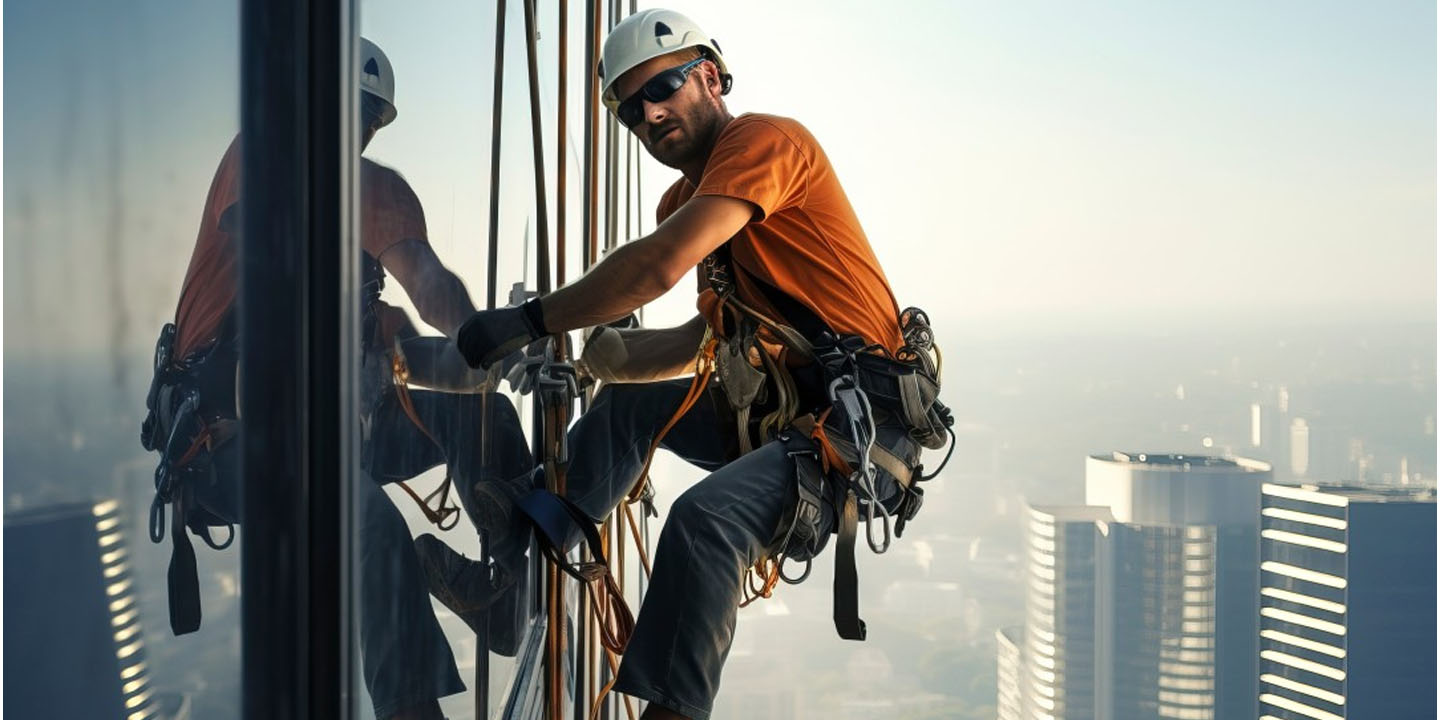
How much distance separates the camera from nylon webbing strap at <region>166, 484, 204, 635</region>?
1.48ft

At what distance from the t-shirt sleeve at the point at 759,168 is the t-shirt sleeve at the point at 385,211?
65 centimetres

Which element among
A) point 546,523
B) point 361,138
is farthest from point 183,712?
point 546,523

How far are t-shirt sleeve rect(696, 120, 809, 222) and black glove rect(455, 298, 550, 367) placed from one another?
1.01 feet

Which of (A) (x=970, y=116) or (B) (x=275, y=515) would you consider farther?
(A) (x=970, y=116)

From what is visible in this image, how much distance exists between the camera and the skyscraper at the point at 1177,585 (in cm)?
2647

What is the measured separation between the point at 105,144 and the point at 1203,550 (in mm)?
30196

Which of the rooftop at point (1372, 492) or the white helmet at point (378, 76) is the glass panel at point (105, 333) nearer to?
the white helmet at point (378, 76)

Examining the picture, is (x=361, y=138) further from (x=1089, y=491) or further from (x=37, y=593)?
(x=1089, y=491)

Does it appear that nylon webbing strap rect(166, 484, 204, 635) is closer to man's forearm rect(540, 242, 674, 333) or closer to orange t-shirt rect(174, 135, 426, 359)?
orange t-shirt rect(174, 135, 426, 359)

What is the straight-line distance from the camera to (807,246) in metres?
1.62

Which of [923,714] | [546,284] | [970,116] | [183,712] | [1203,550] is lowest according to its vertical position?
[923,714]

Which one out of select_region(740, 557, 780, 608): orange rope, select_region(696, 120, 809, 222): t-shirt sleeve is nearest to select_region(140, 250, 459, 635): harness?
select_region(696, 120, 809, 222): t-shirt sleeve

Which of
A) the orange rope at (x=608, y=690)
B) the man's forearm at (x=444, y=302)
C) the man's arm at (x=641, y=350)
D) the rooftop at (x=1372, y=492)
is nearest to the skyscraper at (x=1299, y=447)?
the rooftop at (x=1372, y=492)

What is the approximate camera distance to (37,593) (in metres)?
0.36
